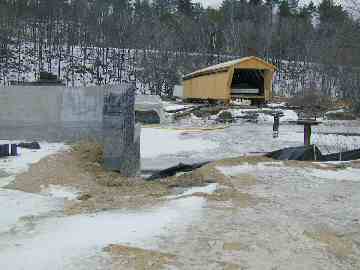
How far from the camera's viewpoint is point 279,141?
13.9 metres

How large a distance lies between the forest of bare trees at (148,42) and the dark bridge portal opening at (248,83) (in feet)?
55.0

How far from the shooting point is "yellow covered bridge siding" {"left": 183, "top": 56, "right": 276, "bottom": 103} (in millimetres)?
29086

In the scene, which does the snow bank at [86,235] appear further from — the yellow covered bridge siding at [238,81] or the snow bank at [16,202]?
the yellow covered bridge siding at [238,81]

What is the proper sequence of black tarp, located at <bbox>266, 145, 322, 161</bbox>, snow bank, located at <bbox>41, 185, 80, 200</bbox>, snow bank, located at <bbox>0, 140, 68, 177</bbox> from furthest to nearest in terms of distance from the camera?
1. black tarp, located at <bbox>266, 145, 322, 161</bbox>
2. snow bank, located at <bbox>0, 140, 68, 177</bbox>
3. snow bank, located at <bbox>41, 185, 80, 200</bbox>

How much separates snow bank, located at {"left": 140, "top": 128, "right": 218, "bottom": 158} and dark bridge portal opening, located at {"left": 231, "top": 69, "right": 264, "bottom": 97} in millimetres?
15751

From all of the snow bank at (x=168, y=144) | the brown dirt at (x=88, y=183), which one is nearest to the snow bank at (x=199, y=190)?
the brown dirt at (x=88, y=183)

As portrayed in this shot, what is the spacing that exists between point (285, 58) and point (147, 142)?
191ft

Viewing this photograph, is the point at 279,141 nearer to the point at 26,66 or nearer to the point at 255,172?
the point at 255,172

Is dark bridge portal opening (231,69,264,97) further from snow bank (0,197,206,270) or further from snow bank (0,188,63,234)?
snow bank (0,197,206,270)

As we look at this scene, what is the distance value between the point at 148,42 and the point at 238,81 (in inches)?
1093

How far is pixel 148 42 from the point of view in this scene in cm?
5981

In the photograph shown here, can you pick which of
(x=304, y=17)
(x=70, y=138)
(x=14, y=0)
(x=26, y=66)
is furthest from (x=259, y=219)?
(x=304, y=17)

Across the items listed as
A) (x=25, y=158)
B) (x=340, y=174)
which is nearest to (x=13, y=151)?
(x=25, y=158)

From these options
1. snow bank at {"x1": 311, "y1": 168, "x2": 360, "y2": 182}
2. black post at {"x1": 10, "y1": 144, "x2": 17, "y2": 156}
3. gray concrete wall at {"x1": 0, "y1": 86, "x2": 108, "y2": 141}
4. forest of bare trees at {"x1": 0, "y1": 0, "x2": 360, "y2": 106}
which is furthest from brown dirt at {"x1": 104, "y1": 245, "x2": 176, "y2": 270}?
forest of bare trees at {"x1": 0, "y1": 0, "x2": 360, "y2": 106}
